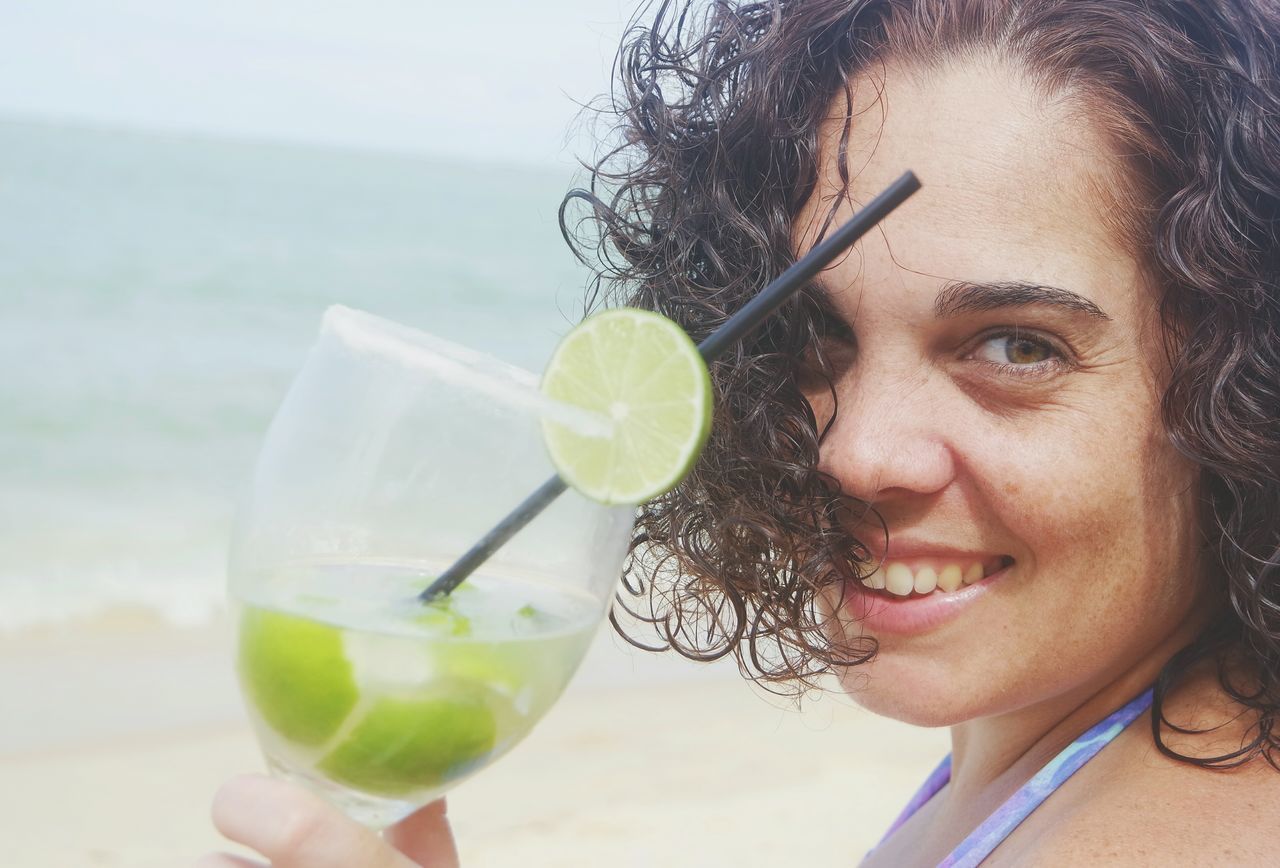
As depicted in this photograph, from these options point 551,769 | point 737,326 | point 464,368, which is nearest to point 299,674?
point 464,368

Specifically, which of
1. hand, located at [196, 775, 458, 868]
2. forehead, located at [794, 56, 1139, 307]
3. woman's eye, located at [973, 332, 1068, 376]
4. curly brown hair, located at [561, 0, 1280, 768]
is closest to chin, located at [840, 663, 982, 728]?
curly brown hair, located at [561, 0, 1280, 768]

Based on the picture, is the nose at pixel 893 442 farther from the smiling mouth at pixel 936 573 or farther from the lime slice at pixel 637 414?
the lime slice at pixel 637 414

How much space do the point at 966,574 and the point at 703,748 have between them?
4.54 metres

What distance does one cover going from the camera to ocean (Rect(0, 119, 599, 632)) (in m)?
8.88

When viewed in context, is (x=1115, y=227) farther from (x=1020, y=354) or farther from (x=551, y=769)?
(x=551, y=769)

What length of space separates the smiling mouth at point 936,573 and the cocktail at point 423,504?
658 millimetres

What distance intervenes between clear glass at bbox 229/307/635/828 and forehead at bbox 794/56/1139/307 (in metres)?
0.63

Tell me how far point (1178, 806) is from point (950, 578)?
394 millimetres

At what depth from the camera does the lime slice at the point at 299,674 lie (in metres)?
1.13

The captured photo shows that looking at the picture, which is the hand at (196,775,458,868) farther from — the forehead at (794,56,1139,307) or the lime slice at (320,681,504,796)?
the forehead at (794,56,1139,307)

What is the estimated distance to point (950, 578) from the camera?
1701 millimetres

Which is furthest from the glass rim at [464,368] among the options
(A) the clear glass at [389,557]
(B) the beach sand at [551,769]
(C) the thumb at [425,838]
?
(B) the beach sand at [551,769]

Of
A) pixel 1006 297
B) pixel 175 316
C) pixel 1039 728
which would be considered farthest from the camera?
pixel 175 316

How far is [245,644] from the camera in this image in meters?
1.19
